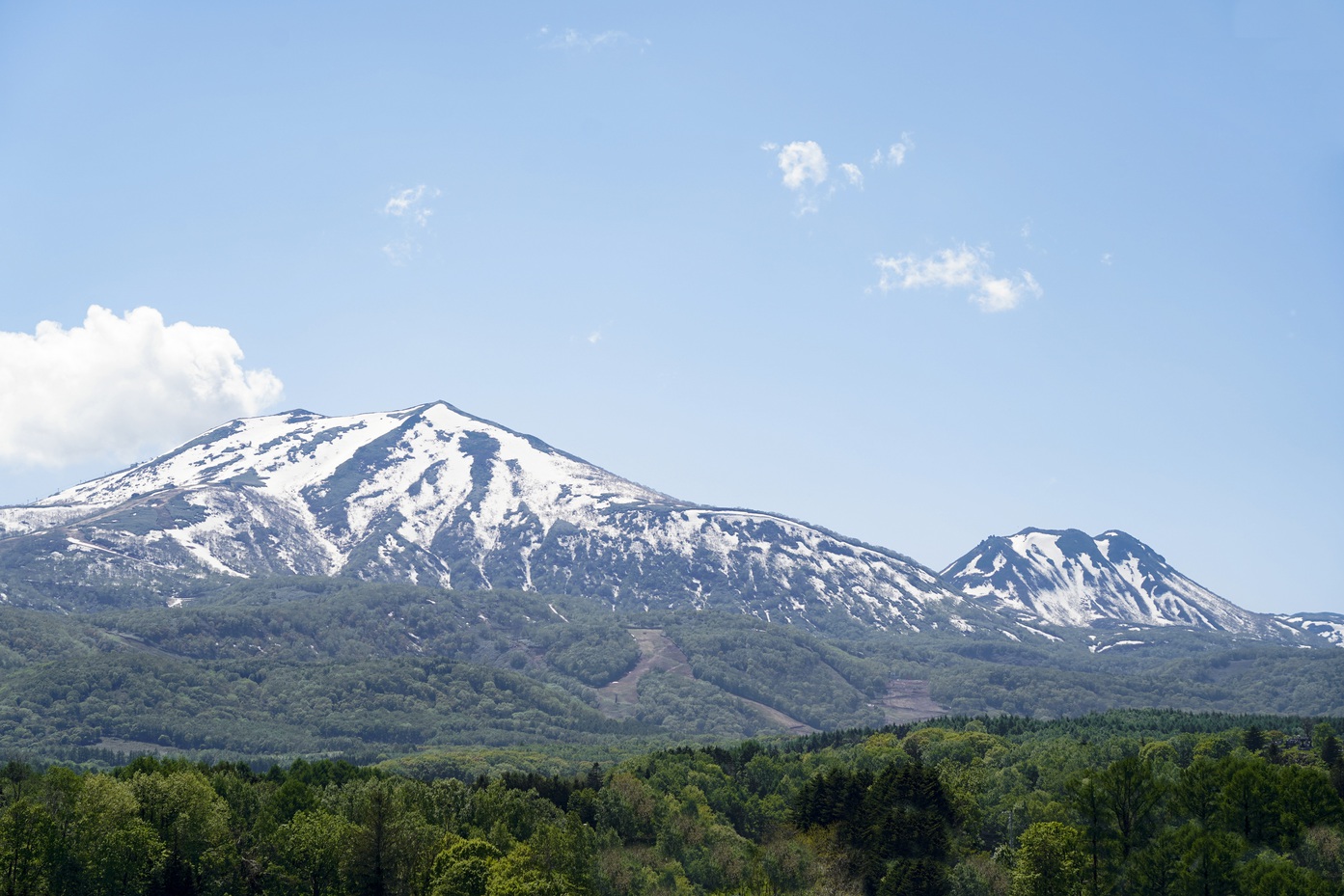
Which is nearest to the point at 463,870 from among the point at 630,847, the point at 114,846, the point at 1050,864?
the point at 114,846

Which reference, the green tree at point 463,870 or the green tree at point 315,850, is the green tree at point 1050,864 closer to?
the green tree at point 463,870

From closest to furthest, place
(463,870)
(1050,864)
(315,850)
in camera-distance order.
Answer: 1. (463,870)
2. (315,850)
3. (1050,864)

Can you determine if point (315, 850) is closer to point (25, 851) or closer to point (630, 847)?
point (25, 851)

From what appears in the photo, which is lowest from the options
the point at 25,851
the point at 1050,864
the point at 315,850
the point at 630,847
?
the point at 630,847

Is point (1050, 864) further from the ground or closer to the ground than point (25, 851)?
further from the ground

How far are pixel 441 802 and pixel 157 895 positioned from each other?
42.6 meters

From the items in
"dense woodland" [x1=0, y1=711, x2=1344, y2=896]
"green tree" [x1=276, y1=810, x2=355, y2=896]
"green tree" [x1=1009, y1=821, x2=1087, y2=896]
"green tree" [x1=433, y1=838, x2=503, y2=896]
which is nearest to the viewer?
"green tree" [x1=433, y1=838, x2=503, y2=896]

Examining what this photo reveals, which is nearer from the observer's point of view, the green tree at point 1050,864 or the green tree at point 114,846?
the green tree at point 114,846

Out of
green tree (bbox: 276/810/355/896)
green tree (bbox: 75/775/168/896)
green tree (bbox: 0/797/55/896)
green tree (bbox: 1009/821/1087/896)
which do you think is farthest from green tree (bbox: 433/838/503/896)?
green tree (bbox: 1009/821/1087/896)

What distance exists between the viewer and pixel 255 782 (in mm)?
189375

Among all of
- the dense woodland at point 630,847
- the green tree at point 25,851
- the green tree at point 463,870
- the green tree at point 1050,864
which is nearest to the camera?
the green tree at point 25,851

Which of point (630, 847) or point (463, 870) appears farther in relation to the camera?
point (630, 847)

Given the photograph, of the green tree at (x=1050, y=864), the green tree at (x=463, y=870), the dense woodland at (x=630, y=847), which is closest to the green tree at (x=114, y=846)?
the dense woodland at (x=630, y=847)

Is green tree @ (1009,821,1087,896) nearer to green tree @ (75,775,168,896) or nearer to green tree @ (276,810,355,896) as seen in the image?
green tree @ (276,810,355,896)
